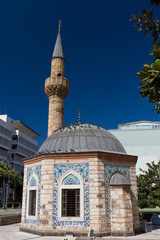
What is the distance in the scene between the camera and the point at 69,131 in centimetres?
1533

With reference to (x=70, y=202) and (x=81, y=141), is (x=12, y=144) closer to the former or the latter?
(x=81, y=141)

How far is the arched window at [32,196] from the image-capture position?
13.9 meters

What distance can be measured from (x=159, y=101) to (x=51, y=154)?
954 centimetres

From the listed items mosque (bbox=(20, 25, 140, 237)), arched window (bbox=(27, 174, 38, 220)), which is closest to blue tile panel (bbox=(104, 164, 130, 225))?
mosque (bbox=(20, 25, 140, 237))

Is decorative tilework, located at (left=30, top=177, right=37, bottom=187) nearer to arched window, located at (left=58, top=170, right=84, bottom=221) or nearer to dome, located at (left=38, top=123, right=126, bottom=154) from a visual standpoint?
dome, located at (left=38, top=123, right=126, bottom=154)

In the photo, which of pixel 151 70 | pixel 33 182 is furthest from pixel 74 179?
pixel 151 70

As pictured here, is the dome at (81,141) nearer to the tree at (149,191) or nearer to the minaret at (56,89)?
the minaret at (56,89)

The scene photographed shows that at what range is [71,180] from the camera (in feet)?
42.7

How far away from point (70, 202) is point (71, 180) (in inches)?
46.4

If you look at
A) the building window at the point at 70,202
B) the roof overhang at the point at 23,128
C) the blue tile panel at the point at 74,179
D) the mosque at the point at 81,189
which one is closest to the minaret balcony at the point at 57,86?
the mosque at the point at 81,189

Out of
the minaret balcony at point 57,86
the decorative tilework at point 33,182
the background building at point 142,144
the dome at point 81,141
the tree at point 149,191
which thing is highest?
the minaret balcony at point 57,86

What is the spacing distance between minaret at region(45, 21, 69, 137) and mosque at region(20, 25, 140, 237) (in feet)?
21.4

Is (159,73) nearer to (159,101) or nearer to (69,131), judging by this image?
(159,101)

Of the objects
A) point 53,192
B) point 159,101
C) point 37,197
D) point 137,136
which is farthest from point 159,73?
point 137,136
